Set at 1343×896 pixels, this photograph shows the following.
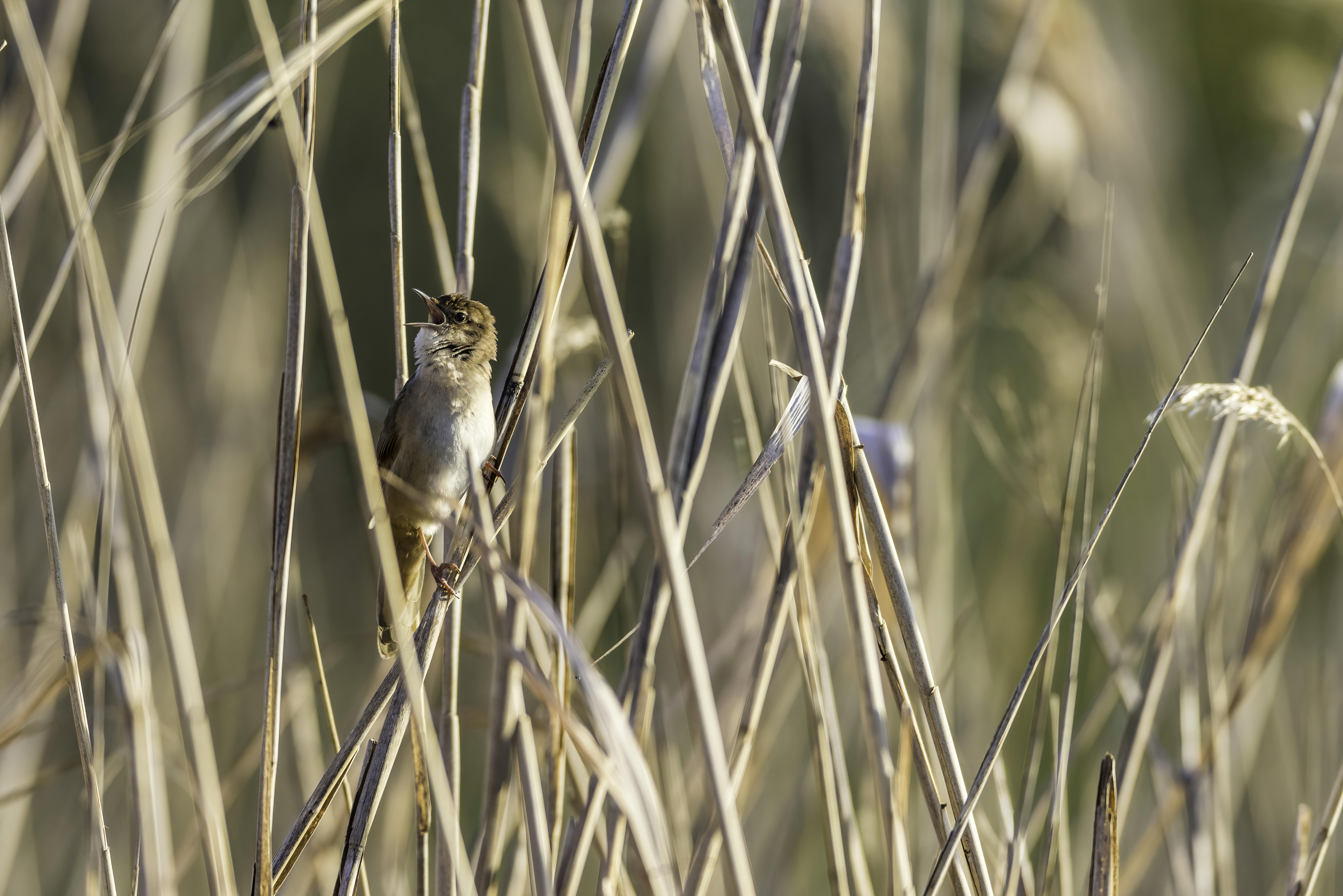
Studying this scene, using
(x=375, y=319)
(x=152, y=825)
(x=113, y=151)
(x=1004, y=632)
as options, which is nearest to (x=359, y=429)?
(x=113, y=151)

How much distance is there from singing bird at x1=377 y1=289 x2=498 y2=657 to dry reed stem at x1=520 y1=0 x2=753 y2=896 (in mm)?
1118

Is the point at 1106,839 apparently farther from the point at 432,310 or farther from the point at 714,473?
the point at 714,473

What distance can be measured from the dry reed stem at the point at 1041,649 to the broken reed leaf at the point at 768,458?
376mm

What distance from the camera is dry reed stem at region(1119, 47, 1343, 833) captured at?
144 cm

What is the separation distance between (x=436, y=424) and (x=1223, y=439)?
1.45m

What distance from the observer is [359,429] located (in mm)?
979

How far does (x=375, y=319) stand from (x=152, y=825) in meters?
4.95

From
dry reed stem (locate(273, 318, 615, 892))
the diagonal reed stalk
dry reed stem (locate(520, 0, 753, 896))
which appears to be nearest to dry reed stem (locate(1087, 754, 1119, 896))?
dry reed stem (locate(520, 0, 753, 896))

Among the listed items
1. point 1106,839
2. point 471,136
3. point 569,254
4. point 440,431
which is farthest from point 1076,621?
point 440,431

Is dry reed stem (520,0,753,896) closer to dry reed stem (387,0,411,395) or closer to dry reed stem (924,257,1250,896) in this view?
dry reed stem (924,257,1250,896)

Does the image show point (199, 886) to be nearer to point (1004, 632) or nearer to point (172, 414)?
point (172, 414)

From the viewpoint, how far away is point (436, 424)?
199 cm

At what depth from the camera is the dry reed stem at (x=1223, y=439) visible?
1.44 metres

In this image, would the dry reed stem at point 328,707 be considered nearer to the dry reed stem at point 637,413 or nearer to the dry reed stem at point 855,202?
the dry reed stem at point 637,413
